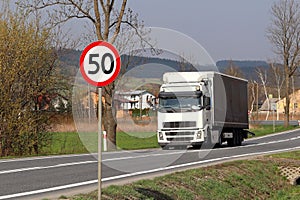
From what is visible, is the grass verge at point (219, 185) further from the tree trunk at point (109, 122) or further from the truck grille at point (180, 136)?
the tree trunk at point (109, 122)

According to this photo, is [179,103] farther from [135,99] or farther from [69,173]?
[69,173]

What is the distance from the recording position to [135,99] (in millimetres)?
24281

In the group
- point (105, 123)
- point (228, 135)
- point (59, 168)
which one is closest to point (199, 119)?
point (228, 135)

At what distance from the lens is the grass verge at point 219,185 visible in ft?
37.8

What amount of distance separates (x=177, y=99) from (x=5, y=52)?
772 centimetres

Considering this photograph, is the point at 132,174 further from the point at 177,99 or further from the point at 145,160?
the point at 177,99

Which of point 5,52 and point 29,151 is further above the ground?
point 5,52

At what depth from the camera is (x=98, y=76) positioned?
349 inches

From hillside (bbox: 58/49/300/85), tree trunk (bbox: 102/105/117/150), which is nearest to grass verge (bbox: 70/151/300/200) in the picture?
hillside (bbox: 58/49/300/85)

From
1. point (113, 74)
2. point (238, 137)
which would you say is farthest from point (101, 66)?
point (238, 137)

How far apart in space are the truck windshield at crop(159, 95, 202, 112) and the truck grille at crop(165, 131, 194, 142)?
105 cm

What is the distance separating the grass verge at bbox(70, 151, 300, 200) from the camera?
11.5 metres

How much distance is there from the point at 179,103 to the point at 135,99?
3.08 m

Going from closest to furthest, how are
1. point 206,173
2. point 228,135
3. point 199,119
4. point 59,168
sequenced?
point 206,173
point 59,168
point 199,119
point 228,135
